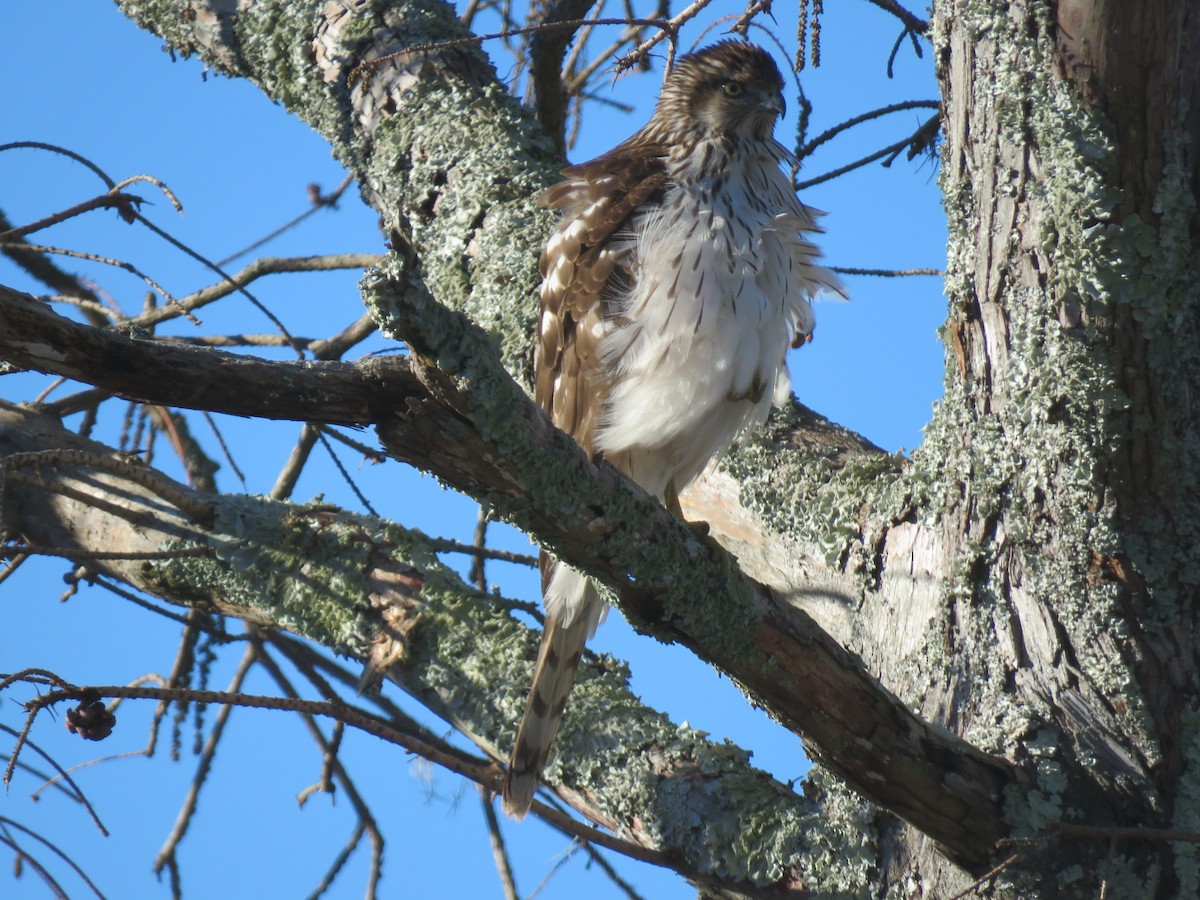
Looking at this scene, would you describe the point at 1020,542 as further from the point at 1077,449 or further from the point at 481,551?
the point at 481,551

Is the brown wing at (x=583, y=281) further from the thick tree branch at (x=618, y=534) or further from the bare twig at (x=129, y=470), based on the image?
the thick tree branch at (x=618, y=534)

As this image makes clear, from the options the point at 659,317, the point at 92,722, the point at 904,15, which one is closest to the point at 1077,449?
the point at 659,317

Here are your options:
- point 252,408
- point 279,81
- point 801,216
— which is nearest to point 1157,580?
point 801,216

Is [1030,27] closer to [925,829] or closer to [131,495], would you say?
[925,829]

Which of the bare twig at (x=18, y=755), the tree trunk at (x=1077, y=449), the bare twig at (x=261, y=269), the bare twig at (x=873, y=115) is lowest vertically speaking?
the bare twig at (x=18, y=755)

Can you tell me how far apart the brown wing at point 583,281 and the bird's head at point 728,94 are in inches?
13.4

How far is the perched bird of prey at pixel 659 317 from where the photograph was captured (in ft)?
10.3

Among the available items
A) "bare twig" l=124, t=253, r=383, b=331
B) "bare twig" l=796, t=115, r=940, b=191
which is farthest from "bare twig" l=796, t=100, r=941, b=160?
"bare twig" l=124, t=253, r=383, b=331

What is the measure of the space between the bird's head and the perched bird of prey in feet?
0.22

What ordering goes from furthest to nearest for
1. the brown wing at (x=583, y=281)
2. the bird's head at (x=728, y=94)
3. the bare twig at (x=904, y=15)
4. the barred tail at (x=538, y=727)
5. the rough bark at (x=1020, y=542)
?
the bird's head at (x=728, y=94) → the bare twig at (x=904, y=15) → the brown wing at (x=583, y=281) → the barred tail at (x=538, y=727) → the rough bark at (x=1020, y=542)

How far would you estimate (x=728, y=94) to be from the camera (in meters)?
3.78

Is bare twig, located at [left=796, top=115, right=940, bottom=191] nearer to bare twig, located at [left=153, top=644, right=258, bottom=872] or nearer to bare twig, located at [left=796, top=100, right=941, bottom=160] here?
bare twig, located at [left=796, top=100, right=941, bottom=160]

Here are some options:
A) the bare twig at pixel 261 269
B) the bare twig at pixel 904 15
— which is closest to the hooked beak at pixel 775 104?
the bare twig at pixel 904 15

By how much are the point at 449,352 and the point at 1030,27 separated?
5.29ft
